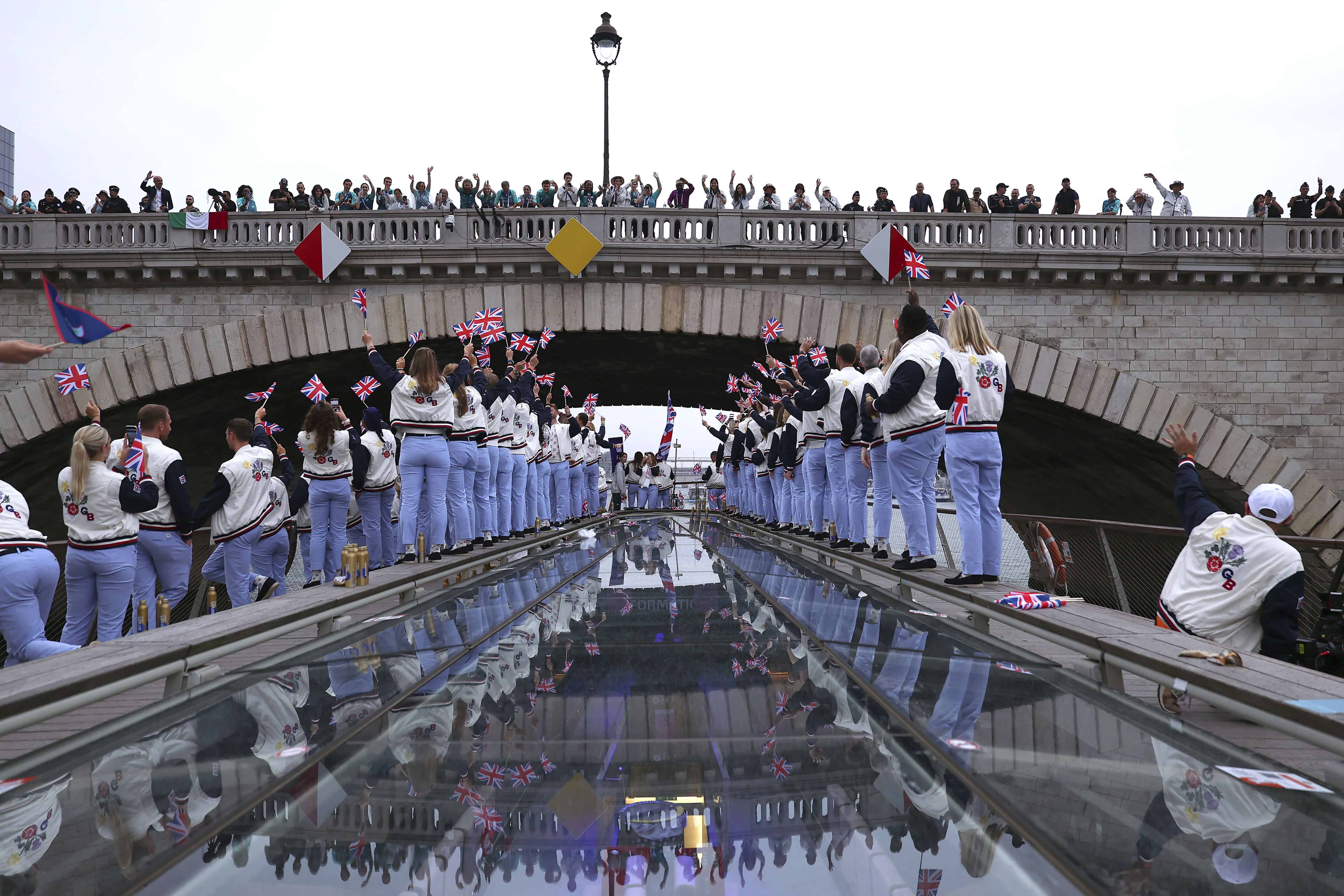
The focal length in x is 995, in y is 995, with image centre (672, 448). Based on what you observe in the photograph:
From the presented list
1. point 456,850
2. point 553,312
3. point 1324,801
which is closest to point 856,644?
point 1324,801

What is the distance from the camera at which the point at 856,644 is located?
5145mm

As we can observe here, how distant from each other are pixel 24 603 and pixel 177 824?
13.9 ft

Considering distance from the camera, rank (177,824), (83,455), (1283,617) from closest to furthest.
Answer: (177,824)
(1283,617)
(83,455)

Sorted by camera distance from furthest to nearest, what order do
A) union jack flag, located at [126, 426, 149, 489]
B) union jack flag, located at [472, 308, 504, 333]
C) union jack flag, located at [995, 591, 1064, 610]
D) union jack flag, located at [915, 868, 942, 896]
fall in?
1. union jack flag, located at [472, 308, 504, 333]
2. union jack flag, located at [126, 426, 149, 489]
3. union jack flag, located at [995, 591, 1064, 610]
4. union jack flag, located at [915, 868, 942, 896]

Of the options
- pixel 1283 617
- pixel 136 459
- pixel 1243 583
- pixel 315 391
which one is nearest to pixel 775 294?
pixel 315 391

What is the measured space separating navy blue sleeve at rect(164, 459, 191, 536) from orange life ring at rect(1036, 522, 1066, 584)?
7.09 m

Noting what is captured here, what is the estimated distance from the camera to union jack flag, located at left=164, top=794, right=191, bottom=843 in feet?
8.18

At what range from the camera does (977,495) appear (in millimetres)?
7520

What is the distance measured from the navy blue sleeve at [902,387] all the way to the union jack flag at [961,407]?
1.40ft

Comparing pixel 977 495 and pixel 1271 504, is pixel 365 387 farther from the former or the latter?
pixel 1271 504

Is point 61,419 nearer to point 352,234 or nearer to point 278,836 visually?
point 352,234

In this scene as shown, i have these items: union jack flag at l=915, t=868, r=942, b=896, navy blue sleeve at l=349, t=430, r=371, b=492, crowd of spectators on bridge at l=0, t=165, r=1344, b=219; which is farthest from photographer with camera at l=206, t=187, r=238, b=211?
union jack flag at l=915, t=868, r=942, b=896

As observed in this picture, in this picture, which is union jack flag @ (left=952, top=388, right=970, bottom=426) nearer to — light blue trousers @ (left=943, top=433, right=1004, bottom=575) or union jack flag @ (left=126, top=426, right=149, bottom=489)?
light blue trousers @ (left=943, top=433, right=1004, bottom=575)

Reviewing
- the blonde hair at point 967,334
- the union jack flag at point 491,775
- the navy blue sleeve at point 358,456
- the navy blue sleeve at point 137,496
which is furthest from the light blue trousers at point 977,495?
the navy blue sleeve at point 358,456
